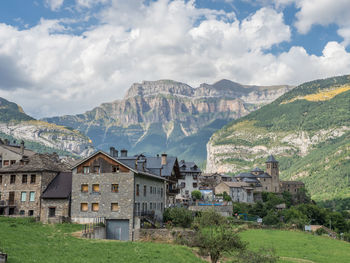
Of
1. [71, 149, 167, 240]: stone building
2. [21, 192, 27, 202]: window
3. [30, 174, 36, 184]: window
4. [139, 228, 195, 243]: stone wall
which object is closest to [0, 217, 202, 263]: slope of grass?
[139, 228, 195, 243]: stone wall

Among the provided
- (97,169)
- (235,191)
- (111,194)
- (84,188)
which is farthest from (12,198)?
(235,191)

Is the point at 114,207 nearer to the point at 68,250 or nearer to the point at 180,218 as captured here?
the point at 180,218

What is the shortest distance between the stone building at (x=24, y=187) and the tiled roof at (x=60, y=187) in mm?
724

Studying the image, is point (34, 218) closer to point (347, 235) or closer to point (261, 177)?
point (347, 235)

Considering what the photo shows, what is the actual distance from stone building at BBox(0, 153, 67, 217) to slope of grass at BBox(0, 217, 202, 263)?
13.7 metres

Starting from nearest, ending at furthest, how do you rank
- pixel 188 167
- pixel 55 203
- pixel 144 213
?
pixel 55 203
pixel 144 213
pixel 188 167

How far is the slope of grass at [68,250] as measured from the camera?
27.0 m

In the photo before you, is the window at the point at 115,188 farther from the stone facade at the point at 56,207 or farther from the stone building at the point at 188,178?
the stone building at the point at 188,178

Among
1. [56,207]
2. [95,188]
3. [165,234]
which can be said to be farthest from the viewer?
[56,207]

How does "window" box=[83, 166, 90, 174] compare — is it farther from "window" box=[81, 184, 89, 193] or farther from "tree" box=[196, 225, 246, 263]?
"tree" box=[196, 225, 246, 263]

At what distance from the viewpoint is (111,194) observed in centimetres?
5147

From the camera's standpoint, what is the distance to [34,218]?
159 feet

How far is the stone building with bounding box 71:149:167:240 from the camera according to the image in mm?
50250

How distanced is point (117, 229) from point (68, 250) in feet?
65.1
